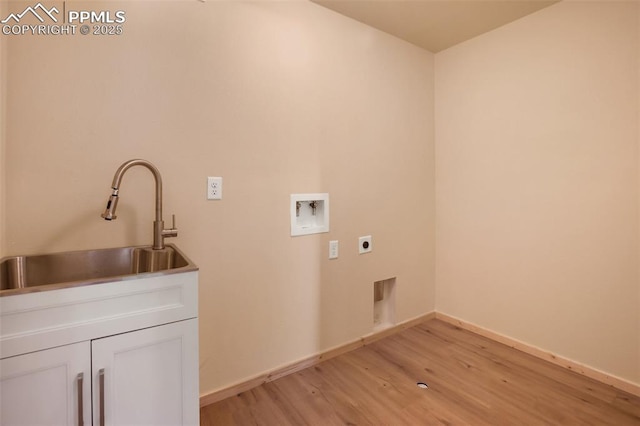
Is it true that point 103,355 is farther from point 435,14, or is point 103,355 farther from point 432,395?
point 435,14

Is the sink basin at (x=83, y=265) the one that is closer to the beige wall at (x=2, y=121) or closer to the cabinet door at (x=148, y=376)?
the beige wall at (x=2, y=121)

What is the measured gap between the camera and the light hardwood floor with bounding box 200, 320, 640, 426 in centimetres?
159

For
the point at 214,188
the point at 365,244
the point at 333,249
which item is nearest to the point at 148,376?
the point at 214,188

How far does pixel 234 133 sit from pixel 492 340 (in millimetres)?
2403

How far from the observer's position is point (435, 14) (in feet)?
7.12

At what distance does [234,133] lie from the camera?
5.72ft

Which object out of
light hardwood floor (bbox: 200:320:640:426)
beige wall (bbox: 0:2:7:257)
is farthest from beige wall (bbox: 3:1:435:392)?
light hardwood floor (bbox: 200:320:640:426)

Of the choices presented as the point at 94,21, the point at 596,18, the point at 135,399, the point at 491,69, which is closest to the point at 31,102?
the point at 94,21

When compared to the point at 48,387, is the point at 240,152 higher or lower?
higher

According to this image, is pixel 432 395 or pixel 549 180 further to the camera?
pixel 549 180

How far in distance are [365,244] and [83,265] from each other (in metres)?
1.70

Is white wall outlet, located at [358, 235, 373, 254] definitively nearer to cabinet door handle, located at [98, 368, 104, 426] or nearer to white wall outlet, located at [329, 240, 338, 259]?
white wall outlet, located at [329, 240, 338, 259]

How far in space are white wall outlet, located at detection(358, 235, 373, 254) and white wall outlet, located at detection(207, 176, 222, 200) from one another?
1093 mm

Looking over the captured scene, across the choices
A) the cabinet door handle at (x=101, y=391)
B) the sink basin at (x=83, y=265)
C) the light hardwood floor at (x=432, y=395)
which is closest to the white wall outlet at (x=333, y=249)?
the light hardwood floor at (x=432, y=395)
